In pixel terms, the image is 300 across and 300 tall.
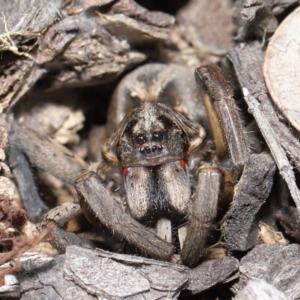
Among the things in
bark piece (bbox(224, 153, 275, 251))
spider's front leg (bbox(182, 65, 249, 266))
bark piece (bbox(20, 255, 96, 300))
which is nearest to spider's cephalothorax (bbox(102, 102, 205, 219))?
spider's front leg (bbox(182, 65, 249, 266))

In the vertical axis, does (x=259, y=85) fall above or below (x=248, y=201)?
above

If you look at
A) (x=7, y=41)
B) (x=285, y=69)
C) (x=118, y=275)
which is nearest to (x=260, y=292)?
(x=118, y=275)

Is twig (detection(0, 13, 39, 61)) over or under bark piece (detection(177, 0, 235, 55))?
under

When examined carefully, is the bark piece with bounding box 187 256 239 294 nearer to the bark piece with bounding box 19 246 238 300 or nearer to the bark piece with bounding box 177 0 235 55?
the bark piece with bounding box 19 246 238 300

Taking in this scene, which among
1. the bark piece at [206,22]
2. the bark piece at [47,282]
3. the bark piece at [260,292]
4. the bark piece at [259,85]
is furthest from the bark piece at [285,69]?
the bark piece at [47,282]

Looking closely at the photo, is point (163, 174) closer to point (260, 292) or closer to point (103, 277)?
point (103, 277)

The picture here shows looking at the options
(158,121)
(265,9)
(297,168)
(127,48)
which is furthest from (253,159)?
(127,48)

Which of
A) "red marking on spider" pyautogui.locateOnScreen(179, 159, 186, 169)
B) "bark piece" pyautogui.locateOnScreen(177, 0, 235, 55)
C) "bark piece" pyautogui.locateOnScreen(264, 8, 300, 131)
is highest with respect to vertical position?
"bark piece" pyautogui.locateOnScreen(177, 0, 235, 55)
